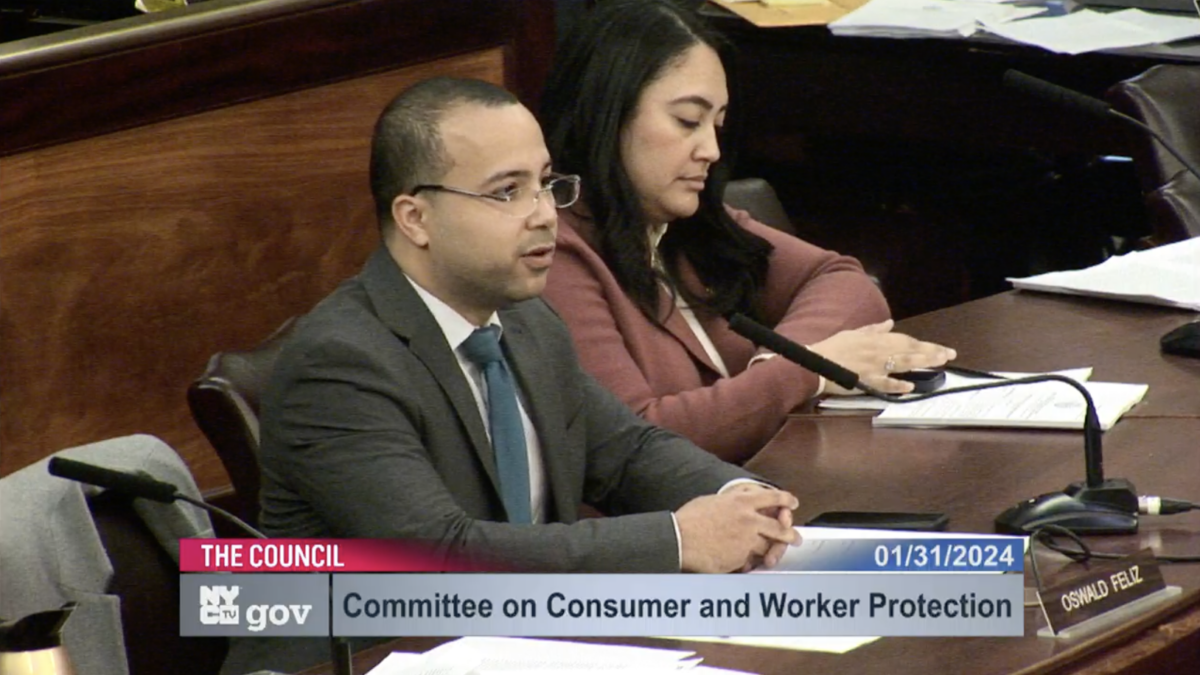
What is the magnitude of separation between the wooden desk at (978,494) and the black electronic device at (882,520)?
0.10ft

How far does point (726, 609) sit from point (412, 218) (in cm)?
71

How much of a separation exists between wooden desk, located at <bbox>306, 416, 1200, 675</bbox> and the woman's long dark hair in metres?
0.41

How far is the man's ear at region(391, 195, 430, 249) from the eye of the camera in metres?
2.26

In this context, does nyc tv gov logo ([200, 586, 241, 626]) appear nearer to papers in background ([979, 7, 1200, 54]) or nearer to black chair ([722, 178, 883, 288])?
black chair ([722, 178, 883, 288])

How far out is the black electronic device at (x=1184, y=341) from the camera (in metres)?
2.70

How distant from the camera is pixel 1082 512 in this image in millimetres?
1990

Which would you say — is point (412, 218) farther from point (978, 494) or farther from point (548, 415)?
point (978, 494)

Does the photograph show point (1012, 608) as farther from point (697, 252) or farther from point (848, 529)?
point (697, 252)

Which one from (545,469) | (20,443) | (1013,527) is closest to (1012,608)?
(1013,527)

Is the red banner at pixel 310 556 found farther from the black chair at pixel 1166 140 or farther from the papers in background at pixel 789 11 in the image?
the papers in background at pixel 789 11

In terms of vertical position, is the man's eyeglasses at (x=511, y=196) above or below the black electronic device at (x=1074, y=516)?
above

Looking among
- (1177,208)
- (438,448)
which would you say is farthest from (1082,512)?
(1177,208)

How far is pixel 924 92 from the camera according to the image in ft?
14.1

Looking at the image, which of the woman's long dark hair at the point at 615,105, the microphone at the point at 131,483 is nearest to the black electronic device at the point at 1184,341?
the woman's long dark hair at the point at 615,105
